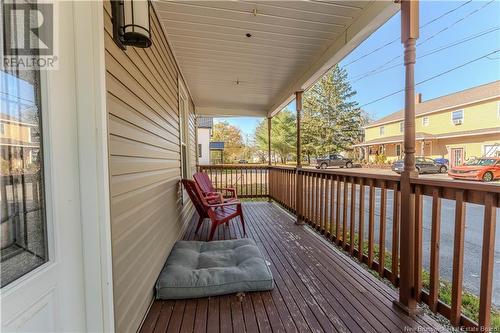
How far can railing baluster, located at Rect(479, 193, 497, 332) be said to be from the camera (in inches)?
50.8

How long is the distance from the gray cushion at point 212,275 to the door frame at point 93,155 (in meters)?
0.80

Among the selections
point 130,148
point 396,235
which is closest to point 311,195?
point 396,235

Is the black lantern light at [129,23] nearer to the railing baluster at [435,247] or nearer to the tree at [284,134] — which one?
the railing baluster at [435,247]

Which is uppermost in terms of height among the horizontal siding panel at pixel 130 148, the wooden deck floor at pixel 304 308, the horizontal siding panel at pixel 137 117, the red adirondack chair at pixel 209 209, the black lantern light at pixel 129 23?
the black lantern light at pixel 129 23

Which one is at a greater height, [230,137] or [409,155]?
[230,137]

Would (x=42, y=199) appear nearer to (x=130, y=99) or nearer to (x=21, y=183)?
(x=21, y=183)

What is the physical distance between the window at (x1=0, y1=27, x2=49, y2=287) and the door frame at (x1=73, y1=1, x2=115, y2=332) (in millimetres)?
191

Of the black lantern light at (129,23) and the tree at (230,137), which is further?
the tree at (230,137)

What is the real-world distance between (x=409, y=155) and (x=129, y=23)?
206 centimetres

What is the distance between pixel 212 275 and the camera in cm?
196

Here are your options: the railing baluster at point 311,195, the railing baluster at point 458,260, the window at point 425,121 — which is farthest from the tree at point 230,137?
the railing baluster at point 458,260

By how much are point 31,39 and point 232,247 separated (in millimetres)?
2328

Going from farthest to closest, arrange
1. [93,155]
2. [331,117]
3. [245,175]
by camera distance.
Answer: [331,117] → [245,175] → [93,155]

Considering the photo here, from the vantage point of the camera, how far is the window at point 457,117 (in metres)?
9.10
